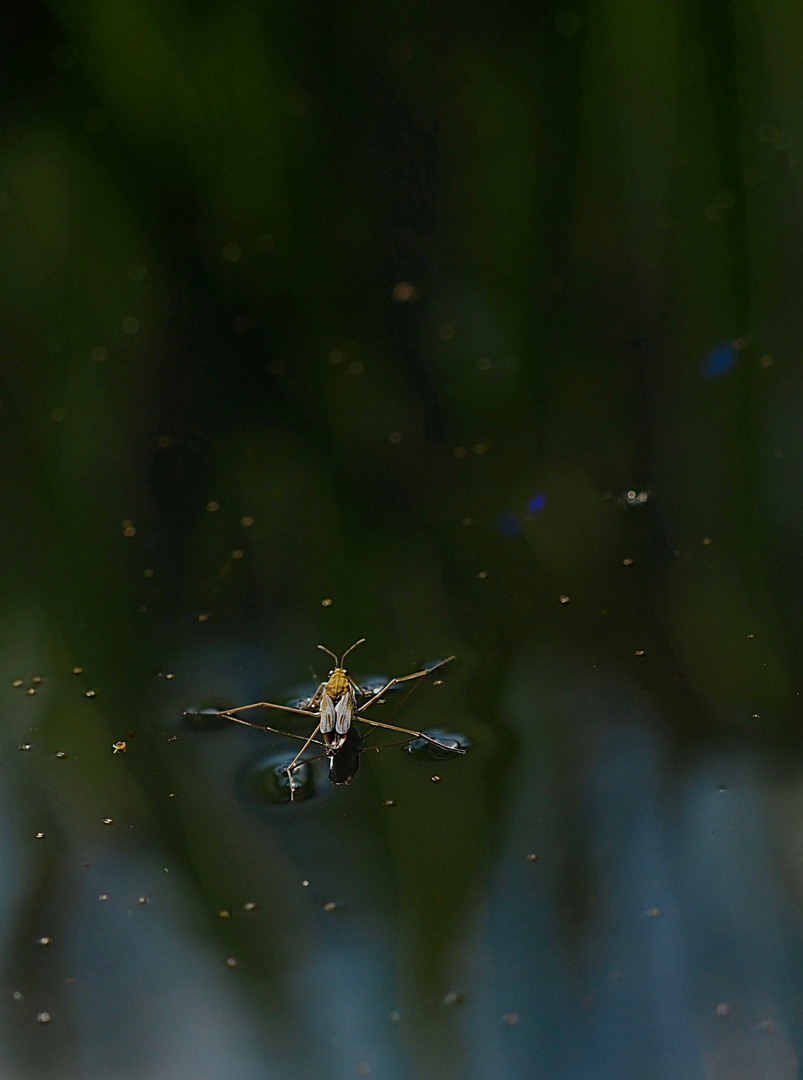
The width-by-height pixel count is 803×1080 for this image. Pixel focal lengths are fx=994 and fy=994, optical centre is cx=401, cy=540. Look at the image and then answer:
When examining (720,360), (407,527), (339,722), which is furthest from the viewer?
(720,360)

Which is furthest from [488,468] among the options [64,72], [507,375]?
[64,72]

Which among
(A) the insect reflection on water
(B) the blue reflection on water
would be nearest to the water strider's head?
(A) the insect reflection on water

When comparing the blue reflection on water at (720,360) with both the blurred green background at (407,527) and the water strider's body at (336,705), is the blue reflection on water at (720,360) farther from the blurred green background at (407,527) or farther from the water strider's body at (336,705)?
the water strider's body at (336,705)

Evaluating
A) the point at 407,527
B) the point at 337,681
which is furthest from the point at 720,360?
the point at 337,681

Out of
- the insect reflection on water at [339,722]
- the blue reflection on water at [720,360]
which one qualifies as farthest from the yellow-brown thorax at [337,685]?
the blue reflection on water at [720,360]

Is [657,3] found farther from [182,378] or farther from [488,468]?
[182,378]

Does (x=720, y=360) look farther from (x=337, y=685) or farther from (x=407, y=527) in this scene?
(x=337, y=685)
